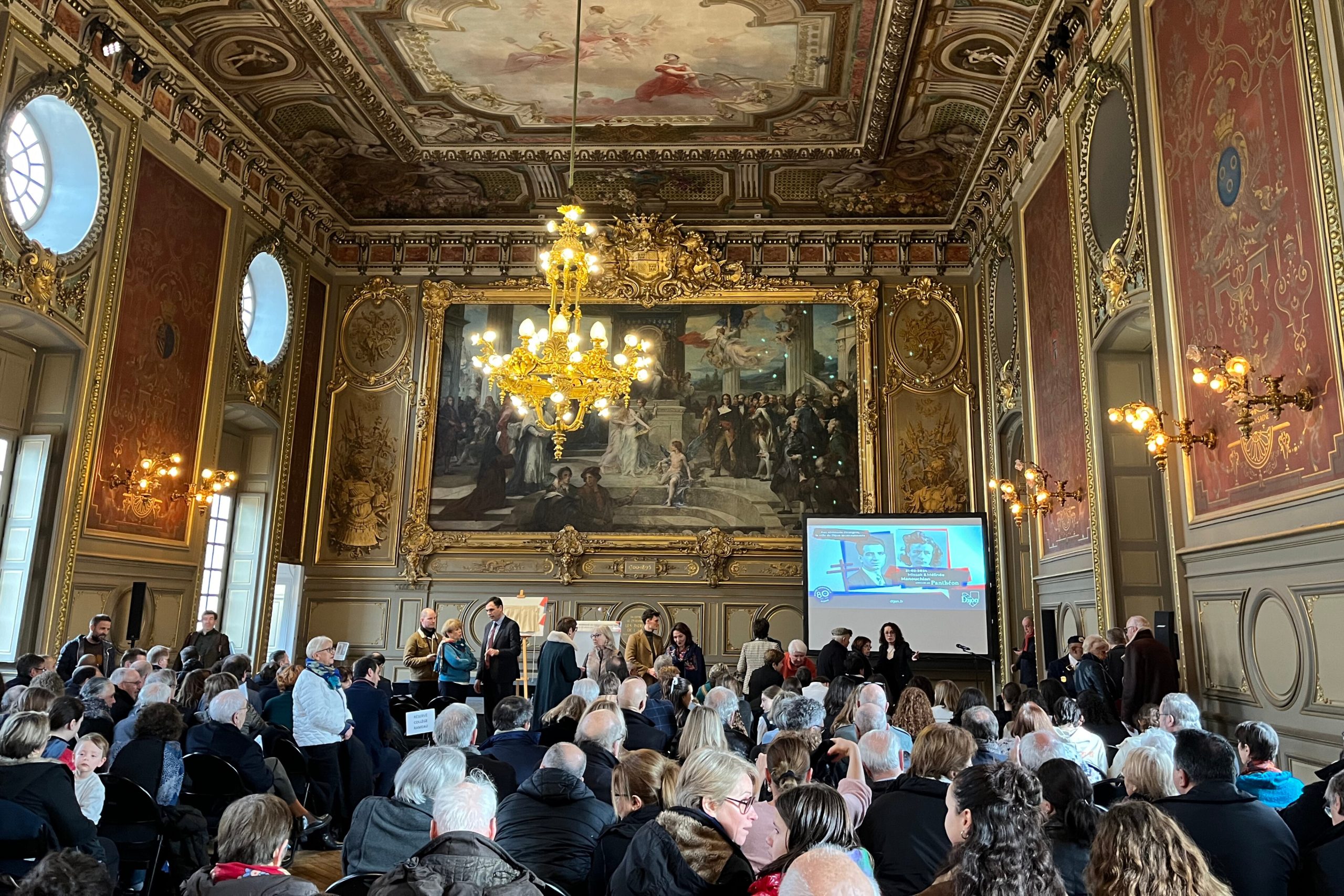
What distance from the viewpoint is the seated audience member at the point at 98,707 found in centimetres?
584

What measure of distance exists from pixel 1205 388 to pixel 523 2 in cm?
857

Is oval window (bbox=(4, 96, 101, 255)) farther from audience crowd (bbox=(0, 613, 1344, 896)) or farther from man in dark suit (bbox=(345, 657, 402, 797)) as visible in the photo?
man in dark suit (bbox=(345, 657, 402, 797))

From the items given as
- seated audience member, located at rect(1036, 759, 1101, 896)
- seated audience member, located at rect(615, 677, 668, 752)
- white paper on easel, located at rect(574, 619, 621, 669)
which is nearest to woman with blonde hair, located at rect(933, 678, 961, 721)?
seated audience member, located at rect(615, 677, 668, 752)

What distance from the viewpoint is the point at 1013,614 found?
553 inches

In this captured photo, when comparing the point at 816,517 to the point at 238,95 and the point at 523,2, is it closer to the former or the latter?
the point at 523,2

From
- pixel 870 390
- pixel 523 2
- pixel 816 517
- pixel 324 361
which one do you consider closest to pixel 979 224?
pixel 870 390

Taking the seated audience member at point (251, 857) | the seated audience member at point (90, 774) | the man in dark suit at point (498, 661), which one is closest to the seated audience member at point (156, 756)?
the seated audience member at point (90, 774)

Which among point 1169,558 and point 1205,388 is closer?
point 1205,388

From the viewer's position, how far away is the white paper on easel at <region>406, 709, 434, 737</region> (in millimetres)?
Result: 6594

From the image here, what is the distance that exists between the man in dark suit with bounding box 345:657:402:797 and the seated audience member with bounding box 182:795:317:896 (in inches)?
179

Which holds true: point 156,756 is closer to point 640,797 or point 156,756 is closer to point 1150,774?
point 640,797

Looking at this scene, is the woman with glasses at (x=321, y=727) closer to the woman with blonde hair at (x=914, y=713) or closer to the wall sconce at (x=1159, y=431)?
the woman with blonde hair at (x=914, y=713)

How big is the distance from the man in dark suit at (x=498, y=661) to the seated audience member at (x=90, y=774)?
20.1 ft

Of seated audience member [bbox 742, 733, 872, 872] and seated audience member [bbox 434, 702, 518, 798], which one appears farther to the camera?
seated audience member [bbox 434, 702, 518, 798]
